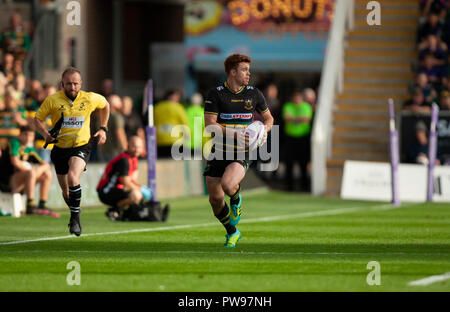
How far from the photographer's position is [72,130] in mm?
13477

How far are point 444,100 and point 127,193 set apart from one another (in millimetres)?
9197

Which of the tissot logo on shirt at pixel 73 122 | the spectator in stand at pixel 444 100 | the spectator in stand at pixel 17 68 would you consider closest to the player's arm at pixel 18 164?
the tissot logo on shirt at pixel 73 122

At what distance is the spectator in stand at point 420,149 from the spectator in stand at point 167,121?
4733 millimetres

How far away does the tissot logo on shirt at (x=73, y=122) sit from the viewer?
1340 cm

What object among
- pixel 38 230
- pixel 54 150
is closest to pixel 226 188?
pixel 54 150

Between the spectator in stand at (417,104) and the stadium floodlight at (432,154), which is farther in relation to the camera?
the spectator in stand at (417,104)

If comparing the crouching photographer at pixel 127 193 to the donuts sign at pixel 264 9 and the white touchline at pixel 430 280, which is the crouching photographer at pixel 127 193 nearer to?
the white touchline at pixel 430 280

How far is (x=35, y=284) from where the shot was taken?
Result: 938cm

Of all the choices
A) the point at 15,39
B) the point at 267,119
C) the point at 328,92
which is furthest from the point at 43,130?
the point at 15,39

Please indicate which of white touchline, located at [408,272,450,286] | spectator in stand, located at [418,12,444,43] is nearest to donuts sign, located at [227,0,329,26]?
spectator in stand, located at [418,12,444,43]

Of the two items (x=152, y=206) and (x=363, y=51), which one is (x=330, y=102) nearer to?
(x=363, y=51)

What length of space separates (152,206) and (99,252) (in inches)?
183

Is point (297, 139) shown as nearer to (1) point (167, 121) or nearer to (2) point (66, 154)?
(1) point (167, 121)

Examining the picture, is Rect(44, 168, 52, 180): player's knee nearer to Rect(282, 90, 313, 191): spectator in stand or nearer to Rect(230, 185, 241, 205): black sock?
Rect(230, 185, 241, 205): black sock
